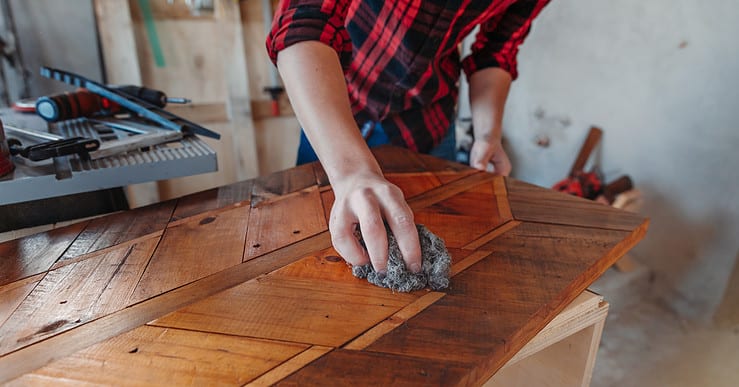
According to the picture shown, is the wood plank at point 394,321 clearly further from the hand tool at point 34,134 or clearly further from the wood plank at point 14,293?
the hand tool at point 34,134

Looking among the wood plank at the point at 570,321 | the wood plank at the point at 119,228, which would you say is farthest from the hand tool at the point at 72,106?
the wood plank at the point at 570,321

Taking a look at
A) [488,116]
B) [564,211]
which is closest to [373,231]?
[564,211]

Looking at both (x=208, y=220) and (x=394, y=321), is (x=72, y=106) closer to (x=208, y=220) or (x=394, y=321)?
(x=208, y=220)

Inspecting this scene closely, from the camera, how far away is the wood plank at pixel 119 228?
665mm

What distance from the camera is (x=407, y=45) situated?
0.96m

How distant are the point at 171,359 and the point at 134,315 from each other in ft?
0.32

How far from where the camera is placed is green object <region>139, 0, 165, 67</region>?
6.70 ft

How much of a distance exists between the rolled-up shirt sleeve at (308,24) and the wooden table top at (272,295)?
0.28m

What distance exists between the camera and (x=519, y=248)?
686 mm

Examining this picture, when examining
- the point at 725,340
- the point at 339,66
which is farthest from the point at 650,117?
the point at 339,66

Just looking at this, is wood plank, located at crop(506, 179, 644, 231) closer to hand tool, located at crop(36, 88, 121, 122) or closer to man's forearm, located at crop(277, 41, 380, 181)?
man's forearm, located at crop(277, 41, 380, 181)

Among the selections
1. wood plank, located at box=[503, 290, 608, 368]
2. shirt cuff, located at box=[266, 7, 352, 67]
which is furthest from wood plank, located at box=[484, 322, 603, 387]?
shirt cuff, located at box=[266, 7, 352, 67]

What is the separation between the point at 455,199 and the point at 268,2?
1.67 meters

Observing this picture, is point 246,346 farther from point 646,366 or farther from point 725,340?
point 725,340
